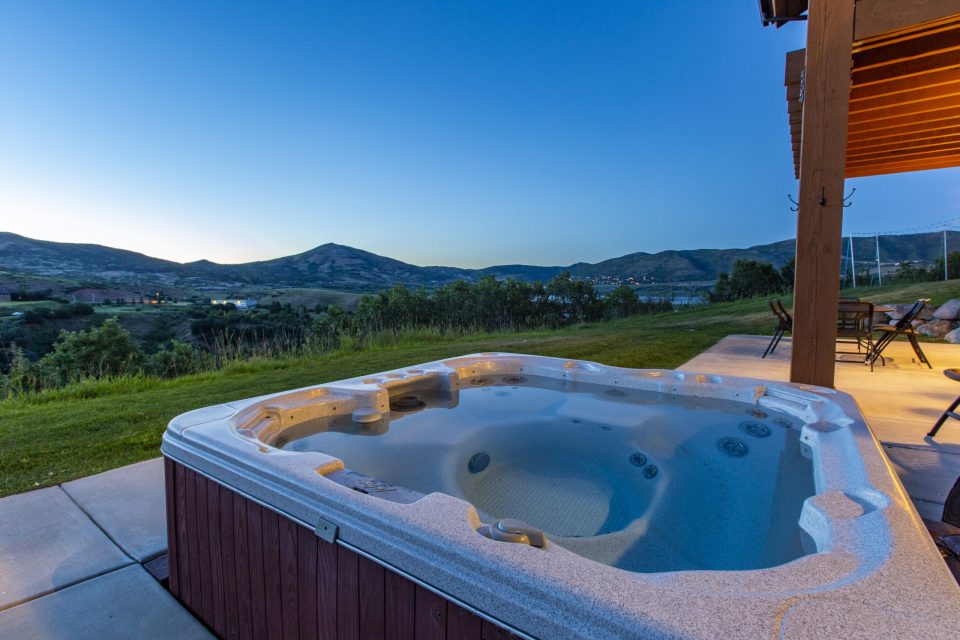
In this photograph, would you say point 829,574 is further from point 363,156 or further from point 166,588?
point 363,156

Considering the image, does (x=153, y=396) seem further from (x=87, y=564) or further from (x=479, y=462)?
(x=479, y=462)

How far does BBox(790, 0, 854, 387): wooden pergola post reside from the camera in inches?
98.4

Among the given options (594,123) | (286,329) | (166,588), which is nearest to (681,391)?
(166,588)

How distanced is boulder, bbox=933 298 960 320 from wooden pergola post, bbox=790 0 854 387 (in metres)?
6.81

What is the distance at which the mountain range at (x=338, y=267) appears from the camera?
1870 centimetres

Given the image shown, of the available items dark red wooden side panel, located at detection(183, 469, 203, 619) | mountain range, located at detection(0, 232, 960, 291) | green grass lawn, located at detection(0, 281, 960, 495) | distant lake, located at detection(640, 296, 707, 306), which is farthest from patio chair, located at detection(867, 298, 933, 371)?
distant lake, located at detection(640, 296, 707, 306)

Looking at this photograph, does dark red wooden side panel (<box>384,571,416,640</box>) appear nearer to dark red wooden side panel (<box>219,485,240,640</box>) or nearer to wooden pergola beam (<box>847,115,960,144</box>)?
dark red wooden side panel (<box>219,485,240,640</box>)

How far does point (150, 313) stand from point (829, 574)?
1566 centimetres

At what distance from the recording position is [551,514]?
1878mm

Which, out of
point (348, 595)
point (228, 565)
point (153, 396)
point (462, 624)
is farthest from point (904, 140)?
point (153, 396)

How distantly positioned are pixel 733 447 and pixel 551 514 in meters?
1.13

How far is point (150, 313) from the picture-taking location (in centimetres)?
1287

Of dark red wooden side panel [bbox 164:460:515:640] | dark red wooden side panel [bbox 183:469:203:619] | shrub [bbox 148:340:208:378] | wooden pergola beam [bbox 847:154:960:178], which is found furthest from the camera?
shrub [bbox 148:340:208:378]

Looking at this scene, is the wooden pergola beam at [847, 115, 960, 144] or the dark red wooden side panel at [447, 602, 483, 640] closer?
the dark red wooden side panel at [447, 602, 483, 640]
